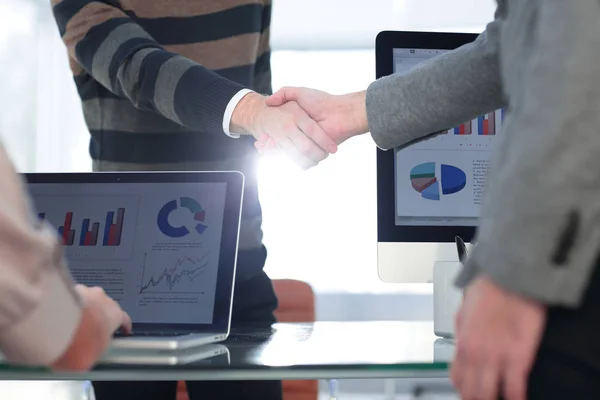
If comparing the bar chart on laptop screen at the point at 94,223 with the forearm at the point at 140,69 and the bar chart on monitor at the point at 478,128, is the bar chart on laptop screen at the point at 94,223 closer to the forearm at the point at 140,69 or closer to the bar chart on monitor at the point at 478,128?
the forearm at the point at 140,69

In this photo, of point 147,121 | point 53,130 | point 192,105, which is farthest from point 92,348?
point 53,130

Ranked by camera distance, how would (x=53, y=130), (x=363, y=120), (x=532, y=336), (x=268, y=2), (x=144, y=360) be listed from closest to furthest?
(x=532, y=336)
(x=144, y=360)
(x=363, y=120)
(x=268, y=2)
(x=53, y=130)

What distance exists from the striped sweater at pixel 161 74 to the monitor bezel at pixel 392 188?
9.2 inches

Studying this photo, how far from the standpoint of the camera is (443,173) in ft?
4.99

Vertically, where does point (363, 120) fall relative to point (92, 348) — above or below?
above

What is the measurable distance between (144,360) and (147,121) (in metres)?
0.79

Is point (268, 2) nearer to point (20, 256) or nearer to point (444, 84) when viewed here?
point (444, 84)

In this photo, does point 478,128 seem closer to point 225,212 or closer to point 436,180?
point 436,180

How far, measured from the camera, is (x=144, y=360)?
2.73ft

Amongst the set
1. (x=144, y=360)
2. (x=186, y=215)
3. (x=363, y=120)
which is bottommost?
(x=144, y=360)

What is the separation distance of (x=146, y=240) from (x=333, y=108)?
0.34 m

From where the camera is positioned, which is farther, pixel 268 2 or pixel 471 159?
pixel 268 2

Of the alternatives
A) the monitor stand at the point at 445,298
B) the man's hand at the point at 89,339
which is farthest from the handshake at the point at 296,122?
the man's hand at the point at 89,339

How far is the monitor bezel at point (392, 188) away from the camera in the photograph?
1488mm
